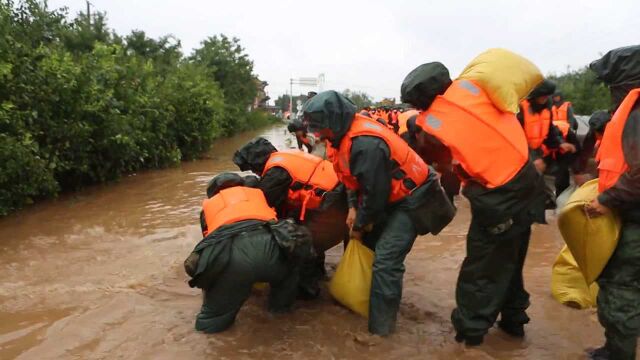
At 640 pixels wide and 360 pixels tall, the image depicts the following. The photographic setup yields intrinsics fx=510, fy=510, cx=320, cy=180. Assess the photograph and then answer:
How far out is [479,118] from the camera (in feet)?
9.24

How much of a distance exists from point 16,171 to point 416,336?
19.0 feet

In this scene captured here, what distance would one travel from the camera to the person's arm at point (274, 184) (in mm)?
3887

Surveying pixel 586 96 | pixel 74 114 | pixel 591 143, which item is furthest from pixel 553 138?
pixel 586 96

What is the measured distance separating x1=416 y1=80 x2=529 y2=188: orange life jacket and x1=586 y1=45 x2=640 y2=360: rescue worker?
0.45 metres

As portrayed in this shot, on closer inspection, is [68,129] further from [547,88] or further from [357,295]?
[547,88]

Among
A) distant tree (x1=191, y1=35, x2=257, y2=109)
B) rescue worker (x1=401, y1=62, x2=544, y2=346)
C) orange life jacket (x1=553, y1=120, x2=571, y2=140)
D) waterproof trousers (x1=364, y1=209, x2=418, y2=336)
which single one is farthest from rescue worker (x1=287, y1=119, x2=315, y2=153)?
distant tree (x1=191, y1=35, x2=257, y2=109)

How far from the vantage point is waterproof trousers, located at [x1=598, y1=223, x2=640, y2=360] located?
265cm

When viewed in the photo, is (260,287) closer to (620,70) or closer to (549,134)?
(620,70)

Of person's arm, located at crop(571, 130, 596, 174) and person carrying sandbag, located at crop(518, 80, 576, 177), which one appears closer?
person's arm, located at crop(571, 130, 596, 174)

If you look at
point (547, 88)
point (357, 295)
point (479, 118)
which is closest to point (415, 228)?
point (357, 295)

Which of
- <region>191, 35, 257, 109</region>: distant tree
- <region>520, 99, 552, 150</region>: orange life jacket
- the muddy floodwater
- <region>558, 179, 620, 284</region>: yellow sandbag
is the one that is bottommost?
the muddy floodwater

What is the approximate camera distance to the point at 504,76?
283 centimetres

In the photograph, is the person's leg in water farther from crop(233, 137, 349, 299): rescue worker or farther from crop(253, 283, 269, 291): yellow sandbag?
crop(253, 283, 269, 291): yellow sandbag

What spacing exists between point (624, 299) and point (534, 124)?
118 inches
